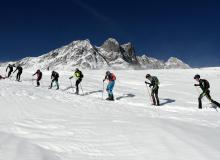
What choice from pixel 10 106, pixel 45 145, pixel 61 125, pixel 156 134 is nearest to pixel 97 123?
pixel 61 125

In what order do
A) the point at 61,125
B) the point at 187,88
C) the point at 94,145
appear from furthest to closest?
1. the point at 187,88
2. the point at 61,125
3. the point at 94,145

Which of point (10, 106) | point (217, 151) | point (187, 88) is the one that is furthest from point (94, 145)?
point (187, 88)

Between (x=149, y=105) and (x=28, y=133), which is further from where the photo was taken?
(x=149, y=105)

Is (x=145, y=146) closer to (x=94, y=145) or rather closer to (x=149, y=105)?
(x=94, y=145)

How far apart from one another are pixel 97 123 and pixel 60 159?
170 inches

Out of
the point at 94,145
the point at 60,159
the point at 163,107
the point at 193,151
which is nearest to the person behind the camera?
the point at 60,159

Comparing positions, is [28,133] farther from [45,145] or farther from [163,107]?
[163,107]

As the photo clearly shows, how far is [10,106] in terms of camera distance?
1619 cm

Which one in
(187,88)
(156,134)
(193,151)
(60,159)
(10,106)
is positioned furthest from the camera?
(187,88)

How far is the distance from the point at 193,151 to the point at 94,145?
8.41 ft

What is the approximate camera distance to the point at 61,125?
11727 mm

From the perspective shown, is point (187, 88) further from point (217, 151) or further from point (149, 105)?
point (217, 151)

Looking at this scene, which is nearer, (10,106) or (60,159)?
(60,159)

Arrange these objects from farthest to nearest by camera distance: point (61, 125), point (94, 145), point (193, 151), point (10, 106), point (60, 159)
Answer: point (10, 106), point (61, 125), point (94, 145), point (193, 151), point (60, 159)
